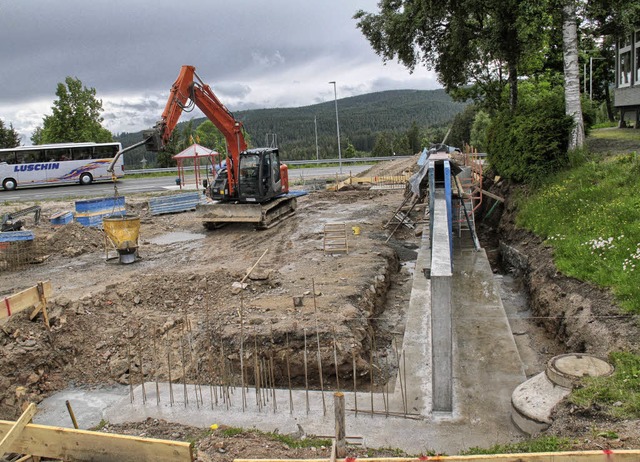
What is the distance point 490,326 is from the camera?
9.23 metres

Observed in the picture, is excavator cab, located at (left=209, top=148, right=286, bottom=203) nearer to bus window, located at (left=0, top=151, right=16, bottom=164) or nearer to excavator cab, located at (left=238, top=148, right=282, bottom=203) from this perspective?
excavator cab, located at (left=238, top=148, right=282, bottom=203)

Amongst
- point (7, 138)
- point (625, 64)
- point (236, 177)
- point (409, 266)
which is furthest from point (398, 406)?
point (7, 138)

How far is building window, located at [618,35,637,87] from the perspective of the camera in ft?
73.6

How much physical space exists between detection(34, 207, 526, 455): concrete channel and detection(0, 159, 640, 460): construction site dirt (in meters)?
0.36

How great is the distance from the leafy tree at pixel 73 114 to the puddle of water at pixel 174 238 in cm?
2914

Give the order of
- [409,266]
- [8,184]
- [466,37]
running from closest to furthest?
[409,266]
[466,37]
[8,184]

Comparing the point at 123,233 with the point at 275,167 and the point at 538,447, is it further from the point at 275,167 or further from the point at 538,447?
the point at 538,447

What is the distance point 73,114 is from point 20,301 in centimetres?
3943

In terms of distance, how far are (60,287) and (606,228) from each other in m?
12.4

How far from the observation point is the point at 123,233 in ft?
46.3

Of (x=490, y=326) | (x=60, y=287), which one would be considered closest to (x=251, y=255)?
(x=60, y=287)

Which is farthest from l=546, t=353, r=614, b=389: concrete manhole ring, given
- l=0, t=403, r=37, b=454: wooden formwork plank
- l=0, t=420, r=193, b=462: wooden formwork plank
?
l=0, t=403, r=37, b=454: wooden formwork plank

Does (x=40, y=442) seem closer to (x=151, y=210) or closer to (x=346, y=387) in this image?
(x=346, y=387)

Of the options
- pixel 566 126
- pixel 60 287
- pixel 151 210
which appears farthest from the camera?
pixel 151 210
